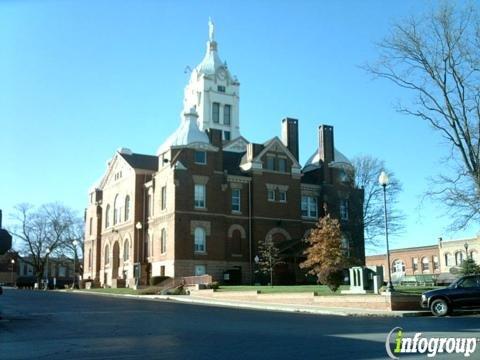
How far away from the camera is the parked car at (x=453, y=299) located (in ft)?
75.8

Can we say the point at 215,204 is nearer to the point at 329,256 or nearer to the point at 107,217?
the point at 107,217

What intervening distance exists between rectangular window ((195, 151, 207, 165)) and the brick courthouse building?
0.10 metres

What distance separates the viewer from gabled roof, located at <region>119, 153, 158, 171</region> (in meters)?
A: 63.4

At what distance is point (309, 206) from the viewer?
63031mm

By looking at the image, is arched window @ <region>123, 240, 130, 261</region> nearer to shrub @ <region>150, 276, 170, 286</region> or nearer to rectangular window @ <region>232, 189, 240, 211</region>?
shrub @ <region>150, 276, 170, 286</region>

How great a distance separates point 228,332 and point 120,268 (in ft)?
165

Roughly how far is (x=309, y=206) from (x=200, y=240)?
14.4 metres

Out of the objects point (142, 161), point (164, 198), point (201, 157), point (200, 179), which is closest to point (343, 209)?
point (200, 179)

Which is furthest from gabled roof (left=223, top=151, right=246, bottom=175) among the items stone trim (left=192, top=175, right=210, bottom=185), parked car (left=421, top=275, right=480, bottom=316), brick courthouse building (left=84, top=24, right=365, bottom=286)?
parked car (left=421, top=275, right=480, bottom=316)

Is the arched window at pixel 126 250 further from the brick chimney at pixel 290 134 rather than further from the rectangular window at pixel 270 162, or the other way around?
the brick chimney at pixel 290 134

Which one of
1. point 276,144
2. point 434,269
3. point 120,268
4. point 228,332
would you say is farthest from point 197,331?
point 434,269

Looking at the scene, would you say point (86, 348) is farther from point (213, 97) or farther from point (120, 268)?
point (213, 97)

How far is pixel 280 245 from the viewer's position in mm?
57000

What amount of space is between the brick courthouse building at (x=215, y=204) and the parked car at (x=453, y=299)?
3069cm
